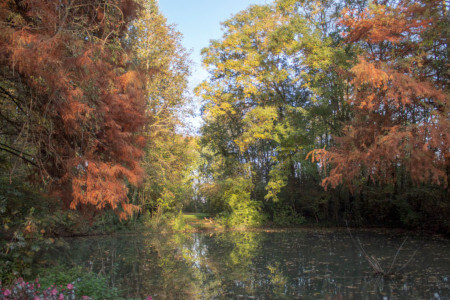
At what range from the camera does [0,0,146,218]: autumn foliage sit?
4.55 m

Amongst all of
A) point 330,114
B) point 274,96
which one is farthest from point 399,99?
point 274,96

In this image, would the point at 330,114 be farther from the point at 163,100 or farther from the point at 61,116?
the point at 61,116

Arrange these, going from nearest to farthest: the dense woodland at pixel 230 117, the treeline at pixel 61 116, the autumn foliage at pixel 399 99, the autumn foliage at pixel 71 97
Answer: the autumn foliage at pixel 71 97 < the treeline at pixel 61 116 < the dense woodland at pixel 230 117 < the autumn foliage at pixel 399 99

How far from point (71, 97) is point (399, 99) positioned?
10469mm

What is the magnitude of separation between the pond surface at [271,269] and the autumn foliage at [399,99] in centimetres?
258

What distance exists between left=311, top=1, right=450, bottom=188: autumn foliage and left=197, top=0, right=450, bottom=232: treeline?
0.04m

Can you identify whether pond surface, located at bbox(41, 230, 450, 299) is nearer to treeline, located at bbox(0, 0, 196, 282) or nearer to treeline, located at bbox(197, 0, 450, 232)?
treeline, located at bbox(0, 0, 196, 282)

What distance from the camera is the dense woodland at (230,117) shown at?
5.14m

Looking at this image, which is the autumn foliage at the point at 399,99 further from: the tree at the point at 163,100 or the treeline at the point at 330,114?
the tree at the point at 163,100

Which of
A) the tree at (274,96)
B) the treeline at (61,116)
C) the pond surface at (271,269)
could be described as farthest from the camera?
the tree at (274,96)

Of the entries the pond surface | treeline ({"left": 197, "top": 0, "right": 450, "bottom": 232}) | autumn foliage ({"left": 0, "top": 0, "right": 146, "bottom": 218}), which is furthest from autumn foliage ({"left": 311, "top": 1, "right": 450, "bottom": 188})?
autumn foliage ({"left": 0, "top": 0, "right": 146, "bottom": 218})

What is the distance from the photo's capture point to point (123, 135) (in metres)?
6.45

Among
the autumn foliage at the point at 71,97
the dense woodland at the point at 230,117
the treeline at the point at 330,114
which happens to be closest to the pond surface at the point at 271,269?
the dense woodland at the point at 230,117

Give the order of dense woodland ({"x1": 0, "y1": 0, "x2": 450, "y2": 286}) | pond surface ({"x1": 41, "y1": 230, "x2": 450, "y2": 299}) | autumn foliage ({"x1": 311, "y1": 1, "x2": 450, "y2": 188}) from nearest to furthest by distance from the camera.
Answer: dense woodland ({"x1": 0, "y1": 0, "x2": 450, "y2": 286}) < pond surface ({"x1": 41, "y1": 230, "x2": 450, "y2": 299}) < autumn foliage ({"x1": 311, "y1": 1, "x2": 450, "y2": 188})
